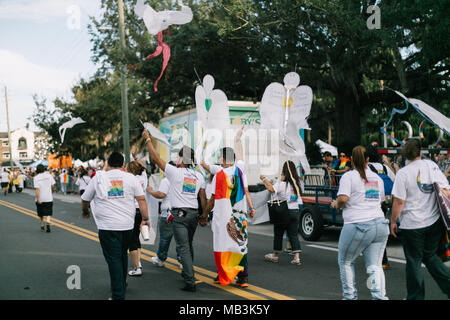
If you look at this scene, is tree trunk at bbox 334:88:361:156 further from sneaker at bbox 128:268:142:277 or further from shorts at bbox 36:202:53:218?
sneaker at bbox 128:268:142:277

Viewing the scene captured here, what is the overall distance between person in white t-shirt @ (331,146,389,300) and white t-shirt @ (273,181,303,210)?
9.03 feet

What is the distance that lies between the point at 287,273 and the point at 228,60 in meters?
12.1

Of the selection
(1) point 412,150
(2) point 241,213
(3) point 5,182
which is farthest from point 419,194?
(3) point 5,182

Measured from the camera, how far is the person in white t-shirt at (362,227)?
4.86 metres

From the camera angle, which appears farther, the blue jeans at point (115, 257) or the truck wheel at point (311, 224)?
the truck wheel at point (311, 224)

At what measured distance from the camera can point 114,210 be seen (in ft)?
17.2

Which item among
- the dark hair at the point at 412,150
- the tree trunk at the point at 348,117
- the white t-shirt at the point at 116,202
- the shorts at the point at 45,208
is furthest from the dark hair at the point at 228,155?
the tree trunk at the point at 348,117

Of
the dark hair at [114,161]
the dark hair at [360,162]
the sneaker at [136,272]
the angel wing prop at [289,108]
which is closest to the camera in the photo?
the dark hair at [360,162]

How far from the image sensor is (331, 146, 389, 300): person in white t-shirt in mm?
4863

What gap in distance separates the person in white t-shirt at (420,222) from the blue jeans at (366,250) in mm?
234

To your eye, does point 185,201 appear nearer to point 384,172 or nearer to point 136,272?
point 136,272

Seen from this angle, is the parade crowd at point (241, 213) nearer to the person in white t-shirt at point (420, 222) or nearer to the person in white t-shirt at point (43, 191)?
the person in white t-shirt at point (420, 222)
